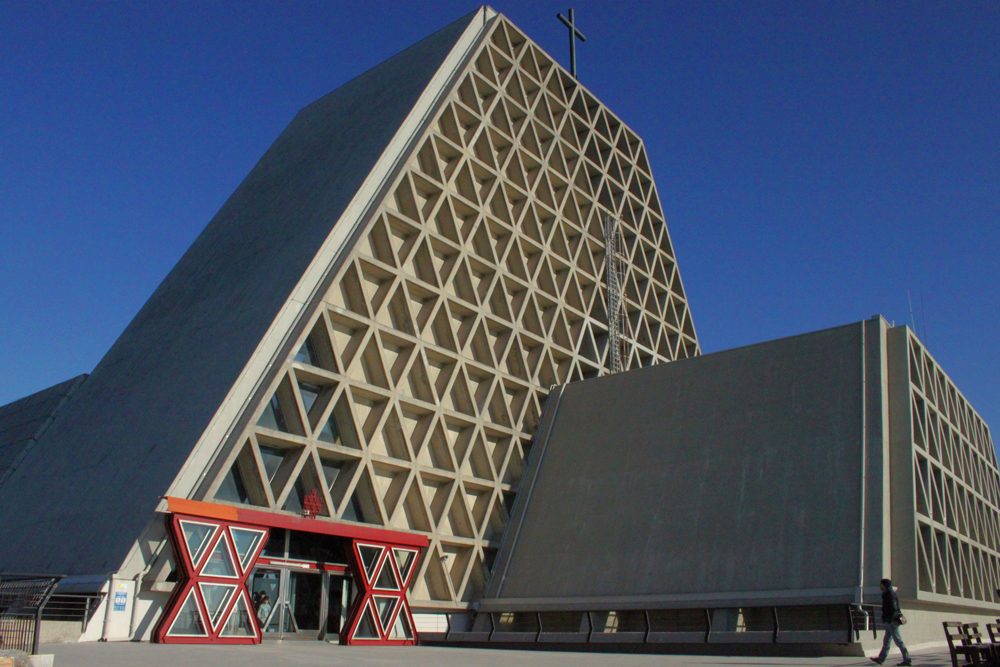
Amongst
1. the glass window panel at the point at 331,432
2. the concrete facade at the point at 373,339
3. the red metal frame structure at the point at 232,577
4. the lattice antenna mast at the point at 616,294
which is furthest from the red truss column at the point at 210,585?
the lattice antenna mast at the point at 616,294

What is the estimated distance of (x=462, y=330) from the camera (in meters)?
25.9

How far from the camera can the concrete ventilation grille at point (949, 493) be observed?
20.3m

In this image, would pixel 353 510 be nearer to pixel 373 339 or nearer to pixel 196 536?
pixel 373 339

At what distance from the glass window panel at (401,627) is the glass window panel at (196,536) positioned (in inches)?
208

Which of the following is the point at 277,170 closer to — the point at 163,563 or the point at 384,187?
the point at 384,187

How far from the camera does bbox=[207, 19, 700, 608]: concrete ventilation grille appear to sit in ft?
68.2

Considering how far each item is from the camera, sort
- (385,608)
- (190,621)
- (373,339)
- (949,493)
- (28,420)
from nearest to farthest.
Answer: (190,621) → (385,608) → (373,339) → (949,493) → (28,420)

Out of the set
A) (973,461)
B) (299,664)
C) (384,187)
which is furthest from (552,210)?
(299,664)

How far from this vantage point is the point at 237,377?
61.1 feet

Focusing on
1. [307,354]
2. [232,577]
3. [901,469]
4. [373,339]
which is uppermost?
[373,339]

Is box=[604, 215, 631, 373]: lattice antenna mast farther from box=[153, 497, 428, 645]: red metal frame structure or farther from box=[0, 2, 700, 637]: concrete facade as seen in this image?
box=[153, 497, 428, 645]: red metal frame structure

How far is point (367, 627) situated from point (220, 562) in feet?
13.2

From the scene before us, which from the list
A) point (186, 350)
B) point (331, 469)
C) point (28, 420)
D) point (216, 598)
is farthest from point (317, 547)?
point (28, 420)

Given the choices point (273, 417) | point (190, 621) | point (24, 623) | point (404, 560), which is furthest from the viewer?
point (404, 560)
